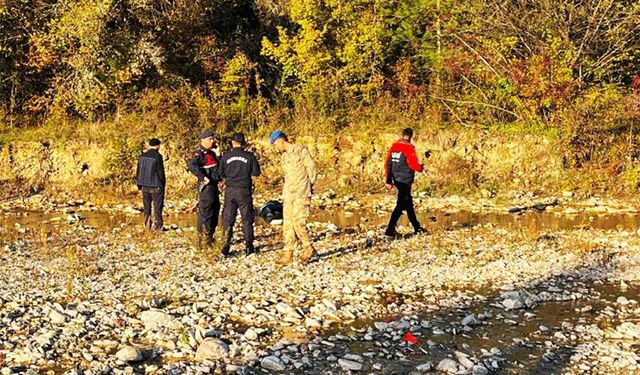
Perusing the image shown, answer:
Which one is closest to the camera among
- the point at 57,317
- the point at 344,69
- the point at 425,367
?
the point at 425,367

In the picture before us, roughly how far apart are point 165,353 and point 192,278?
366 cm

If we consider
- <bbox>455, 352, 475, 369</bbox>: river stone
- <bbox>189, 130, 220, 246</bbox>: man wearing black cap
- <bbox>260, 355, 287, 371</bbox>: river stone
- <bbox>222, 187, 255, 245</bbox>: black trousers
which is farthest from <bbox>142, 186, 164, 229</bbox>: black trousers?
<bbox>455, 352, 475, 369</bbox>: river stone

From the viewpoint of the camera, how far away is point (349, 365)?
7328 millimetres

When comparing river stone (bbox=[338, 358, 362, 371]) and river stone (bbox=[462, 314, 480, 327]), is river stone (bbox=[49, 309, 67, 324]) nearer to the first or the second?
river stone (bbox=[338, 358, 362, 371])

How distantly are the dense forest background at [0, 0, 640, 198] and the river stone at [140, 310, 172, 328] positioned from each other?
15.9 metres

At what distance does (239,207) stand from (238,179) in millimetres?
551

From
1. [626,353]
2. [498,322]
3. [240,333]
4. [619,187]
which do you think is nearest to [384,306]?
[498,322]

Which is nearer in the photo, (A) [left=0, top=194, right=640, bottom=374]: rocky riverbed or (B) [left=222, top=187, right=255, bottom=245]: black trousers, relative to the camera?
(A) [left=0, top=194, right=640, bottom=374]: rocky riverbed

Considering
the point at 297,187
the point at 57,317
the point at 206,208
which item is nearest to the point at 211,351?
the point at 57,317

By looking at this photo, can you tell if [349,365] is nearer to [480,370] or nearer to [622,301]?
[480,370]

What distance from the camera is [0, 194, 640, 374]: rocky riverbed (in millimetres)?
7496

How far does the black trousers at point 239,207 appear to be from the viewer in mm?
13180

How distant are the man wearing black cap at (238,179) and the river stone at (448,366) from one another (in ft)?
21.0

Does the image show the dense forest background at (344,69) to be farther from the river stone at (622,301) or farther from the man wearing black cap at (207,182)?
the river stone at (622,301)
